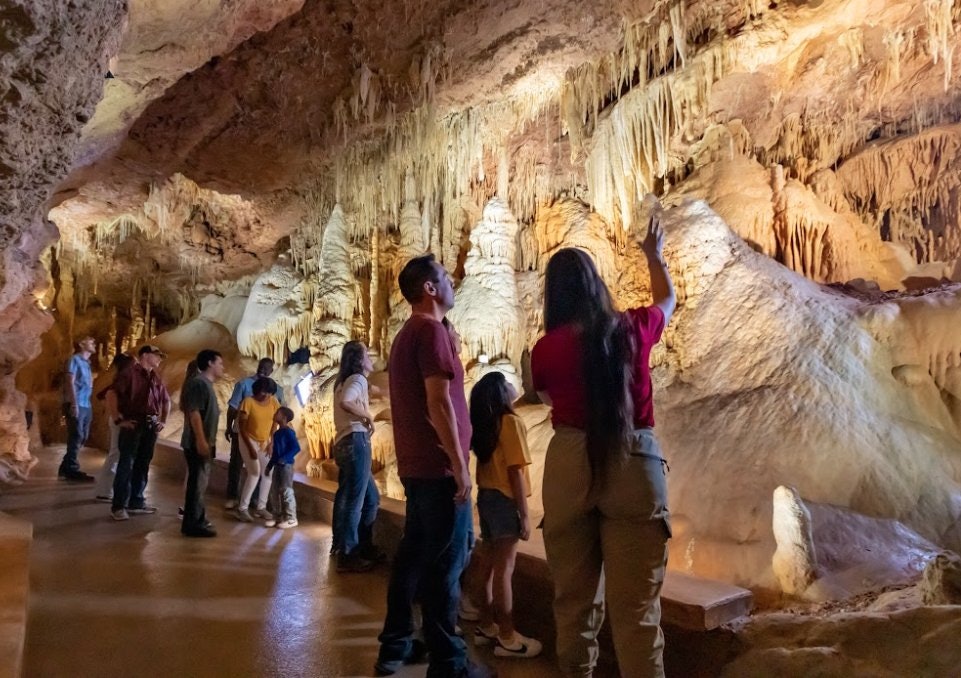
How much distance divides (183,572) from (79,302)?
619 inches

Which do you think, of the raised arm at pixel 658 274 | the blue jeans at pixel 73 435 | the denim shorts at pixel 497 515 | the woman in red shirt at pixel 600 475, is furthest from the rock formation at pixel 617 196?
the raised arm at pixel 658 274

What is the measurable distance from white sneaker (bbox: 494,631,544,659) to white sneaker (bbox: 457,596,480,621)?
381mm

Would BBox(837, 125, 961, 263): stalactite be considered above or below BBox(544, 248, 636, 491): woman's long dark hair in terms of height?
above

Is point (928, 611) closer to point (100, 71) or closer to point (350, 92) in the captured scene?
point (100, 71)

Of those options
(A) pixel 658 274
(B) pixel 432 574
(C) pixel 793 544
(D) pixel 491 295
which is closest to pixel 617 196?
(D) pixel 491 295

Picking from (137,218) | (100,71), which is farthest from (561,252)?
(137,218)

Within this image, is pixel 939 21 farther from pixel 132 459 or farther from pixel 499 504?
pixel 132 459

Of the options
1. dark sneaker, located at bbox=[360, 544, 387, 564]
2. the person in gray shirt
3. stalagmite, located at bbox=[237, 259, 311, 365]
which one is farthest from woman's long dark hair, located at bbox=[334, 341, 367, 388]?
stalagmite, located at bbox=[237, 259, 311, 365]

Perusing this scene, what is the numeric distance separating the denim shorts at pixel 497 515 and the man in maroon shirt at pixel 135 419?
3456mm

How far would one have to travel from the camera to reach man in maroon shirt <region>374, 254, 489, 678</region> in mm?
2381

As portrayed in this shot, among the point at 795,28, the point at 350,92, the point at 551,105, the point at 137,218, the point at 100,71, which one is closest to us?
the point at 100,71

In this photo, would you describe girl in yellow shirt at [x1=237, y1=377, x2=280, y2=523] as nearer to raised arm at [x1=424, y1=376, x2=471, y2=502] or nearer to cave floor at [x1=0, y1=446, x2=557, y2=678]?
cave floor at [x1=0, y1=446, x2=557, y2=678]

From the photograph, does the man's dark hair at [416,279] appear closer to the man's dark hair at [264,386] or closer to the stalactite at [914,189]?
the man's dark hair at [264,386]

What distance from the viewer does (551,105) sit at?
9.64 meters
